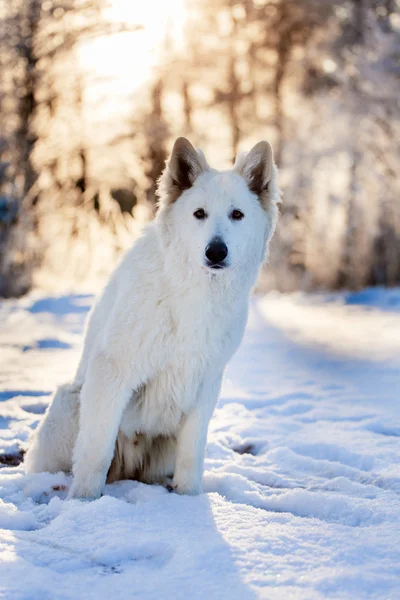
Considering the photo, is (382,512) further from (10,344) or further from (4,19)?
(4,19)

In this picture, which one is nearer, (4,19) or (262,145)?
(262,145)

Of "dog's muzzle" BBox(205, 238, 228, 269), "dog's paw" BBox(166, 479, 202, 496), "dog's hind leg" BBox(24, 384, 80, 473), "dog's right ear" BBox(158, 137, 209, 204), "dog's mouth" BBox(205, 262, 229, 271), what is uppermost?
"dog's right ear" BBox(158, 137, 209, 204)

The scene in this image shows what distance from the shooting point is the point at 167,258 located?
2.91m

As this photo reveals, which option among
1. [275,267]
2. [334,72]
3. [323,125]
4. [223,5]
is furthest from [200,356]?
[223,5]

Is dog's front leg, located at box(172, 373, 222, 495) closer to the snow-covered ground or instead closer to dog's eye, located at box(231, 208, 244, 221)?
the snow-covered ground

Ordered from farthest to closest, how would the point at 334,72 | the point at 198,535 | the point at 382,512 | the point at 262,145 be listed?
1. the point at 334,72
2. the point at 262,145
3. the point at 382,512
4. the point at 198,535

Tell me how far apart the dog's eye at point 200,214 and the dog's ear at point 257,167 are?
14.3 inches

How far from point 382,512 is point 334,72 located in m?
16.3

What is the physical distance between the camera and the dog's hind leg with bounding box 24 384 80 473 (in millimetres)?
3113

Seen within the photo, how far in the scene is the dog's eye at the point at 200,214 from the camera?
2.93 m

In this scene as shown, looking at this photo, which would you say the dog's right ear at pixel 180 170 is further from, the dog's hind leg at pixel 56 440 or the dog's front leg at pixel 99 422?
the dog's hind leg at pixel 56 440

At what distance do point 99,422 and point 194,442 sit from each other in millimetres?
517

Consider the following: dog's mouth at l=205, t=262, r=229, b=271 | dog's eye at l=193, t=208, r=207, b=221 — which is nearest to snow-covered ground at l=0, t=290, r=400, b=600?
dog's mouth at l=205, t=262, r=229, b=271

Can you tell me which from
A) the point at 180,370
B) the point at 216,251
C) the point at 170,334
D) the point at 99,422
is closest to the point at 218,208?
the point at 216,251
